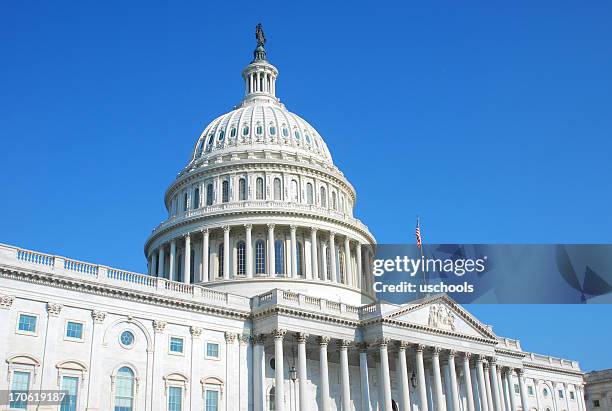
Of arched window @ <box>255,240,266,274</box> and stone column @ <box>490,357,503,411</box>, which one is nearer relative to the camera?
Result: stone column @ <box>490,357,503,411</box>

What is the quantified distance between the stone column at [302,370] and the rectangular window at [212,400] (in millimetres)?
6580

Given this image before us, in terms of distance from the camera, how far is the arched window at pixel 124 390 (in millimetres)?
52875

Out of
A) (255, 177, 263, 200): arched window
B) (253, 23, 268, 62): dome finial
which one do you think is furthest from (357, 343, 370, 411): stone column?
(253, 23, 268, 62): dome finial

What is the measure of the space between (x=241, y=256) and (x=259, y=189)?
9354mm

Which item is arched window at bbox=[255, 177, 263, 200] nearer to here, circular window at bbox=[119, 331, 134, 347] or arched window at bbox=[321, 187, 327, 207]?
arched window at bbox=[321, 187, 327, 207]

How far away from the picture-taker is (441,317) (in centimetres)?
6938

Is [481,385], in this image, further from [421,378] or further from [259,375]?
[259,375]

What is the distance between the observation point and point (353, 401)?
66.8 meters

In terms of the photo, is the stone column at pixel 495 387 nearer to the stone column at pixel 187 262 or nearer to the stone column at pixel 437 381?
the stone column at pixel 437 381

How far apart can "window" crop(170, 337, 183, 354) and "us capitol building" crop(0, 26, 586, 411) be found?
0.11 m

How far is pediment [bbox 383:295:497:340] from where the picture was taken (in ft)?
217

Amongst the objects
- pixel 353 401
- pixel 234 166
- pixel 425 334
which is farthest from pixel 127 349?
pixel 234 166

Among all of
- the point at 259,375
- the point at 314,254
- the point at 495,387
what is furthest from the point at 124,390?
the point at 495,387

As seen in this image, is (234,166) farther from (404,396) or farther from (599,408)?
(599,408)
